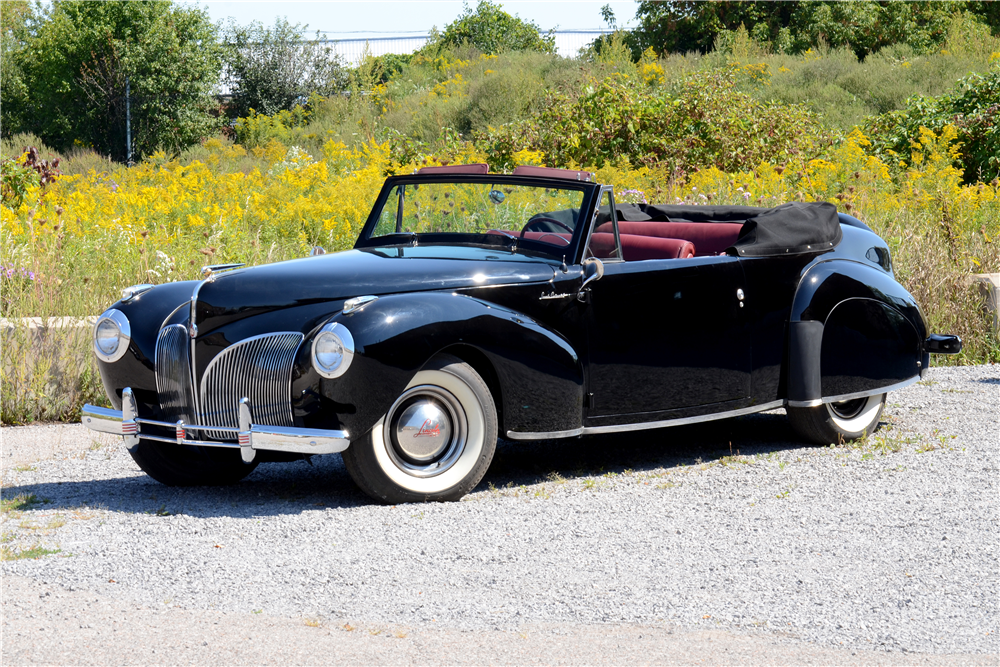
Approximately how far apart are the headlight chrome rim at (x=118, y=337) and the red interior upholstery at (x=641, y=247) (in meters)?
2.27

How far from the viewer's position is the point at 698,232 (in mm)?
6148

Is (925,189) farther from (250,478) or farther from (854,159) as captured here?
(250,478)

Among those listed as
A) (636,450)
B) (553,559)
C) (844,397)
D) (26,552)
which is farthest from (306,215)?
(553,559)

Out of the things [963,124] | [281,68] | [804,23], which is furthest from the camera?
[281,68]

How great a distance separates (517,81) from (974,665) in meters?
21.2

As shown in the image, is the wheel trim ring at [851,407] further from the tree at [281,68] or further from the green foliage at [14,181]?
the tree at [281,68]

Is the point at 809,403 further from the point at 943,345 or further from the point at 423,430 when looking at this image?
the point at 423,430

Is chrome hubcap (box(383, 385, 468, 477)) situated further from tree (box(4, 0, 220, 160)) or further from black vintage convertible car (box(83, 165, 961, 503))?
tree (box(4, 0, 220, 160))

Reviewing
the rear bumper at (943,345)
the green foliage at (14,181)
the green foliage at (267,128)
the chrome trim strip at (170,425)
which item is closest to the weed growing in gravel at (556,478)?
the chrome trim strip at (170,425)

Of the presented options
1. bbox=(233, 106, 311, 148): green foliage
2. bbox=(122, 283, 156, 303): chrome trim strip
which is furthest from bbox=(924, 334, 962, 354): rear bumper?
bbox=(233, 106, 311, 148): green foliage

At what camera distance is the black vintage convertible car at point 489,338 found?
4.45 m

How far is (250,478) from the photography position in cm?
535

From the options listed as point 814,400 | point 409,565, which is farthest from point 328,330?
point 814,400

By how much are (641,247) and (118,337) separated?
269 centimetres
